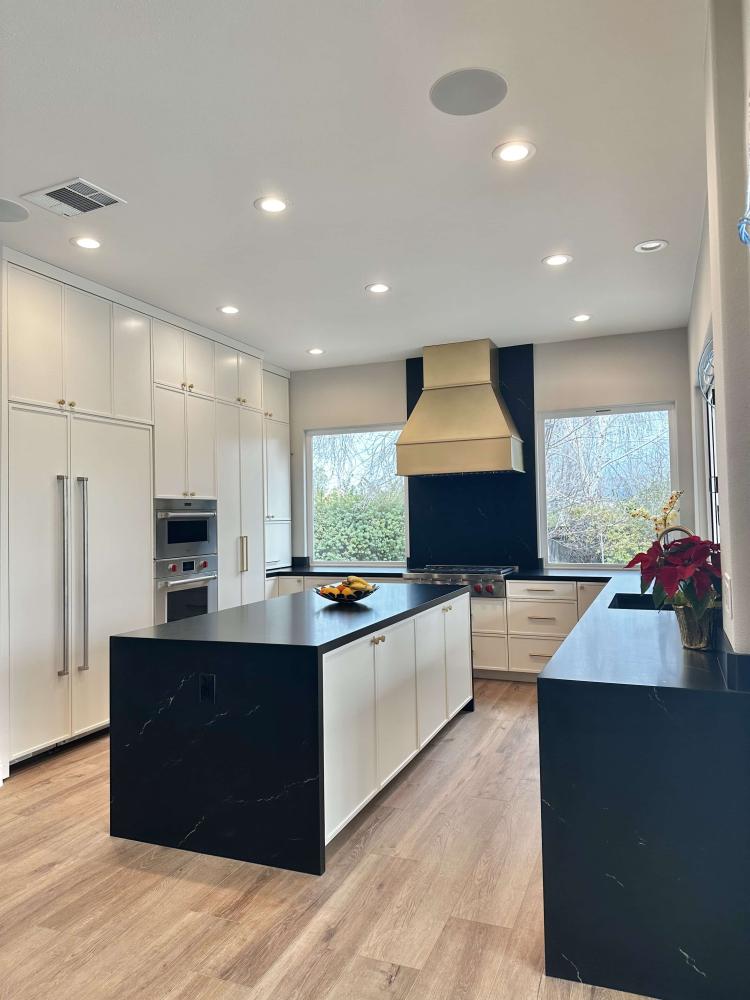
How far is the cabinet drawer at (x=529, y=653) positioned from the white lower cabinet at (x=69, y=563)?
2.62 metres

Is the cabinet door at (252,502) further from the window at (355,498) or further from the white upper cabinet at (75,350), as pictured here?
the white upper cabinet at (75,350)

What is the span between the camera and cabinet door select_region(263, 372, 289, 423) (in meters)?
6.21

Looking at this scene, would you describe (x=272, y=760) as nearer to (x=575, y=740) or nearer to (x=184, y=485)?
(x=575, y=740)

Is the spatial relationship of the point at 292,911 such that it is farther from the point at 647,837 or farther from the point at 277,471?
the point at 277,471

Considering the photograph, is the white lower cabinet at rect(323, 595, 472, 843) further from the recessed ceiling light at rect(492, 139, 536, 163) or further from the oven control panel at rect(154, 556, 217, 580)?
the recessed ceiling light at rect(492, 139, 536, 163)

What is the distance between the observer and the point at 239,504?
17.7 feet

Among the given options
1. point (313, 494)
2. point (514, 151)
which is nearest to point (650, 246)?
point (514, 151)

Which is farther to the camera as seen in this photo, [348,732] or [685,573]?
[348,732]

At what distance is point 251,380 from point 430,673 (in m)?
3.00

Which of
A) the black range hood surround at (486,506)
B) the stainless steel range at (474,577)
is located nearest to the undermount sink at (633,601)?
the stainless steel range at (474,577)

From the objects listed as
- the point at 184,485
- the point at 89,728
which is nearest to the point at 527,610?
the point at 184,485

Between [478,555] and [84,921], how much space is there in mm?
4208

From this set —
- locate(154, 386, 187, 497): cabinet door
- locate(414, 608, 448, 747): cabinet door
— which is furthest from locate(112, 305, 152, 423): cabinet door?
locate(414, 608, 448, 747): cabinet door

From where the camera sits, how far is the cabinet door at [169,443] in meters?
4.53
